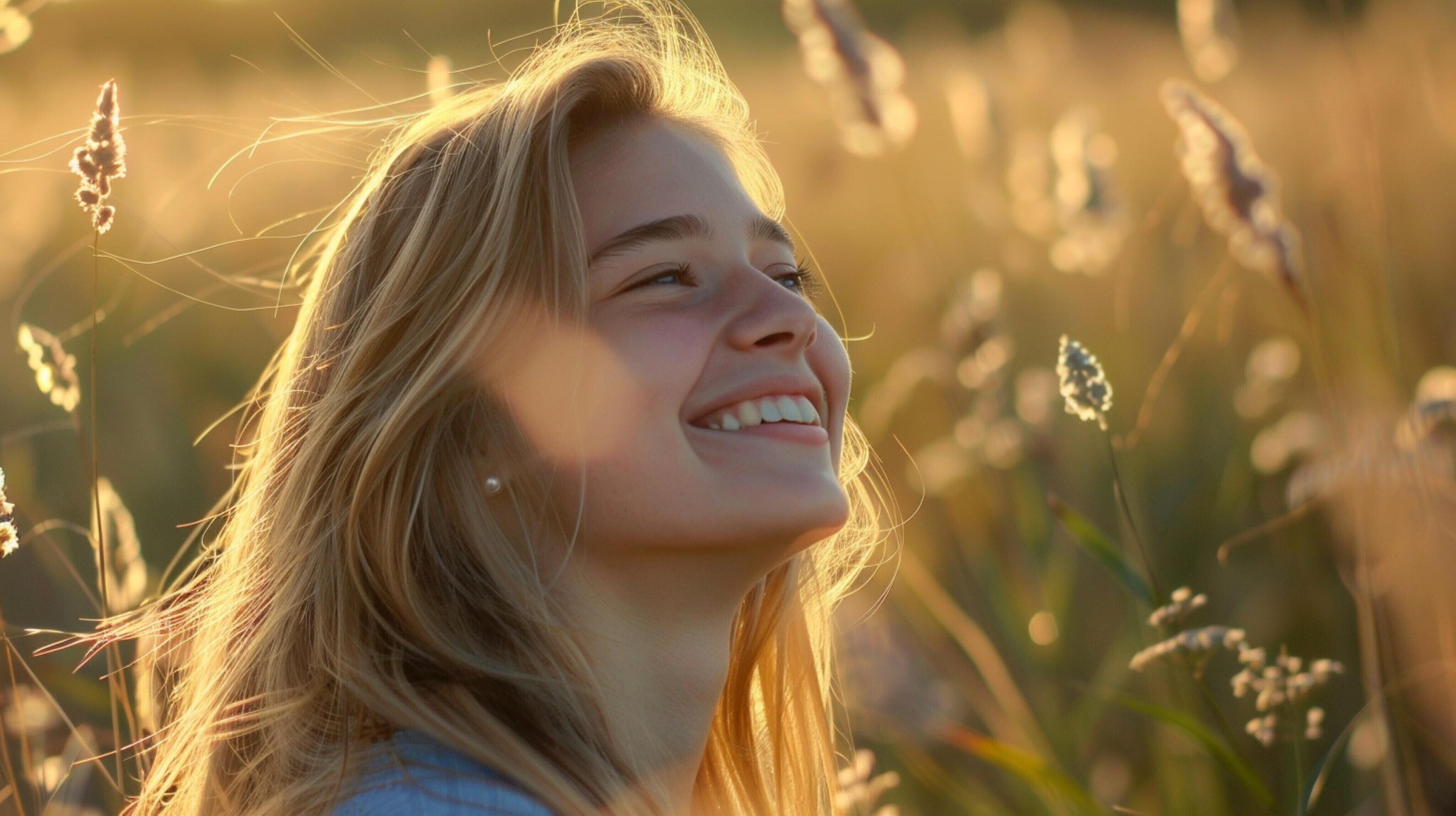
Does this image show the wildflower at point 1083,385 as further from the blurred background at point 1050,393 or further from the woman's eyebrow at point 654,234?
the woman's eyebrow at point 654,234

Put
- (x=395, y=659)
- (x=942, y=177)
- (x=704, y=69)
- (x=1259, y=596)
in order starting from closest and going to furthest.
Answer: (x=395, y=659)
(x=704, y=69)
(x=1259, y=596)
(x=942, y=177)

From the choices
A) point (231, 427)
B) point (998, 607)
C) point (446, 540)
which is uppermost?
point (231, 427)

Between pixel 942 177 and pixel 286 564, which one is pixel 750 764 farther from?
pixel 942 177

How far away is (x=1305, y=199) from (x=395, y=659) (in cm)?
344

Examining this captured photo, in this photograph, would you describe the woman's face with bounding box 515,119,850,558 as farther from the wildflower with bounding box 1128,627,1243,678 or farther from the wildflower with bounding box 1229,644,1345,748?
the wildflower with bounding box 1229,644,1345,748

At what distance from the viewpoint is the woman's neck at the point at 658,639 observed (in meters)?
1.60

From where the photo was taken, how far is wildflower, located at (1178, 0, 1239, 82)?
8.28 ft

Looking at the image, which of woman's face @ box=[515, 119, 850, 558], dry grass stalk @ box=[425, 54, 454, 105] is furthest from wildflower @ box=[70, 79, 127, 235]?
woman's face @ box=[515, 119, 850, 558]

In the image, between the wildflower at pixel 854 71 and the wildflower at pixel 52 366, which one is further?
the wildflower at pixel 854 71

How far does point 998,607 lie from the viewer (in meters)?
2.55

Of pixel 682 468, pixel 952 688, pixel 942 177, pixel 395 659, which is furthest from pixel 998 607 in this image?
pixel 942 177

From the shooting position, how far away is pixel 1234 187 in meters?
1.77

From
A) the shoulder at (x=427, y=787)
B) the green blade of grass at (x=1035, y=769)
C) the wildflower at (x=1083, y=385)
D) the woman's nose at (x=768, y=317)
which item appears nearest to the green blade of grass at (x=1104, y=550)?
the wildflower at (x=1083, y=385)

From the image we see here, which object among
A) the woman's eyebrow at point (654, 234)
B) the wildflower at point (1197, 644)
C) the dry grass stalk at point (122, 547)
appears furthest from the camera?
the dry grass stalk at point (122, 547)
